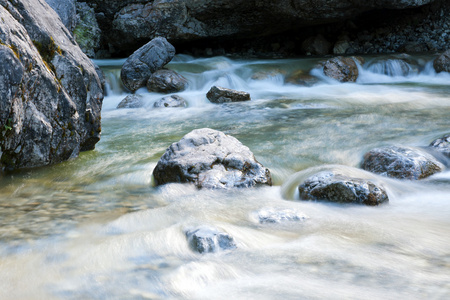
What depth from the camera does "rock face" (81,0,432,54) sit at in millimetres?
13562

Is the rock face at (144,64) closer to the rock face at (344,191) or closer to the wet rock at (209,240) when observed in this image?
the rock face at (344,191)

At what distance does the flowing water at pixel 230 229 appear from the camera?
7.13ft

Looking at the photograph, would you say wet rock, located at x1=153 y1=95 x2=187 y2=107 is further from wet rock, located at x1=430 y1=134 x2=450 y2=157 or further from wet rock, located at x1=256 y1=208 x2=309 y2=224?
wet rock, located at x1=256 y1=208 x2=309 y2=224

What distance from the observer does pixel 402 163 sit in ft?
14.1

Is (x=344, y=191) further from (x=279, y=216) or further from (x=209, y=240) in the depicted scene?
(x=209, y=240)

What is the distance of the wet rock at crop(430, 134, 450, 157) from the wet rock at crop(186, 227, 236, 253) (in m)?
3.30

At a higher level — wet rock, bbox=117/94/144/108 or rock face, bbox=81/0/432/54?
rock face, bbox=81/0/432/54

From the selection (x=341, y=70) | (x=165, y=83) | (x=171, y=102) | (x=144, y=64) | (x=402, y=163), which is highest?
(x=144, y=64)

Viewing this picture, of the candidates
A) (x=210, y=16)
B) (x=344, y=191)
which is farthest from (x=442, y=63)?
(x=344, y=191)

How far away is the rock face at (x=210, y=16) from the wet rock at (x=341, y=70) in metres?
→ 2.59

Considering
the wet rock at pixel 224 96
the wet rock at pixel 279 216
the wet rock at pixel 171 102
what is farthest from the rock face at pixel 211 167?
the wet rock at pixel 224 96

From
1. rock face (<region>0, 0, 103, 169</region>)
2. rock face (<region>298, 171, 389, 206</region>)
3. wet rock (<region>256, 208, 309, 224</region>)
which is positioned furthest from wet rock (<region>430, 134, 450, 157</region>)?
rock face (<region>0, 0, 103, 169</region>)

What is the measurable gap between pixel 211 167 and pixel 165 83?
664 cm

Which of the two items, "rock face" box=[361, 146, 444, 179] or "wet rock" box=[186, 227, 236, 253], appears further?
"rock face" box=[361, 146, 444, 179]
